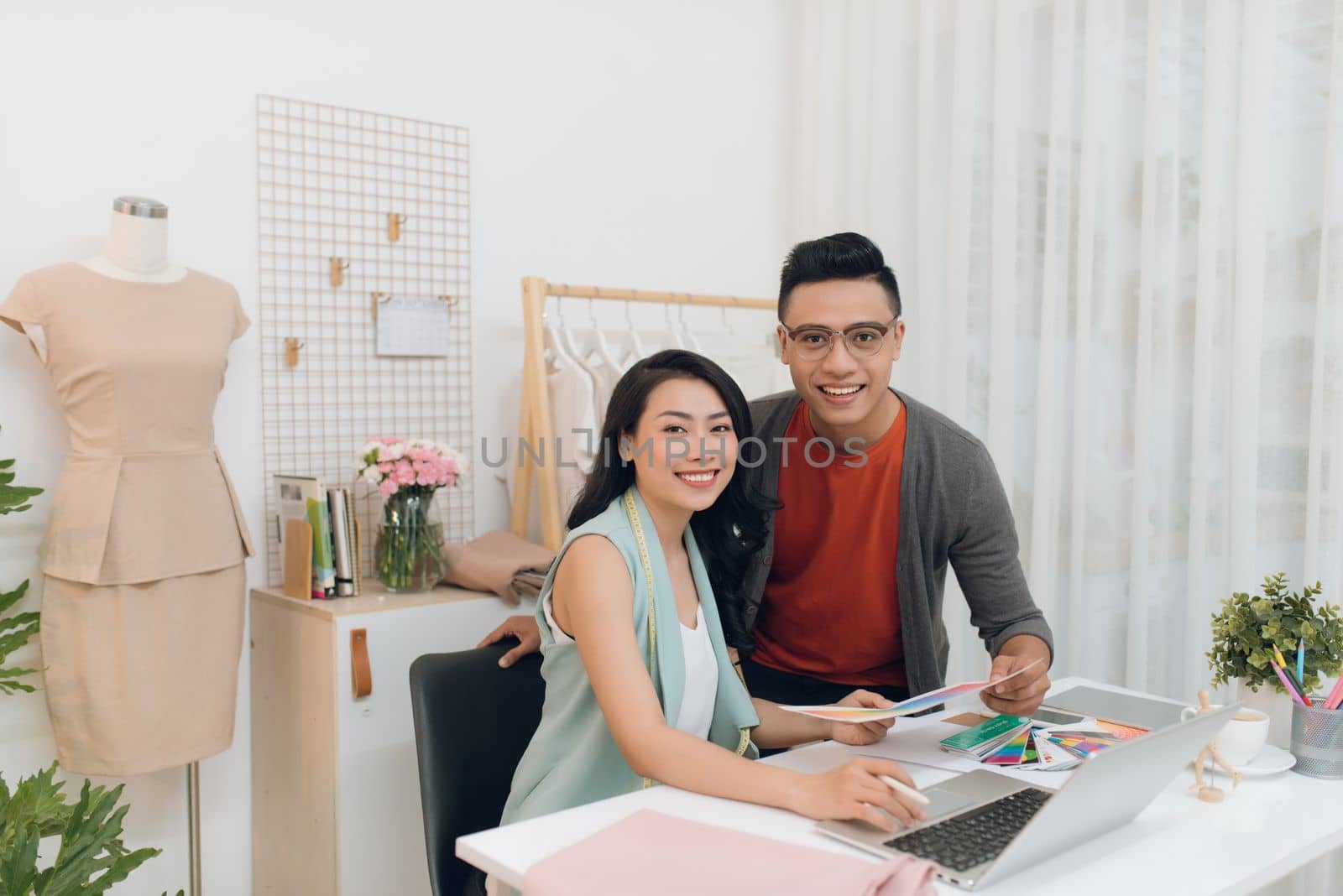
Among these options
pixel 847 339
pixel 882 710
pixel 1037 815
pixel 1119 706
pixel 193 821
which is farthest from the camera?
pixel 193 821

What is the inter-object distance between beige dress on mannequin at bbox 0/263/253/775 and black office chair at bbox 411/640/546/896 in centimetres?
86

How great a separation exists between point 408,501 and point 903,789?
1599 millimetres

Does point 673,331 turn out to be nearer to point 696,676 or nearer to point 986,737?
point 696,676

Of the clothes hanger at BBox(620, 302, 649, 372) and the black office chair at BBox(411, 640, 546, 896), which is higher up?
the clothes hanger at BBox(620, 302, 649, 372)

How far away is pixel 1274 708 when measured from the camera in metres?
1.52

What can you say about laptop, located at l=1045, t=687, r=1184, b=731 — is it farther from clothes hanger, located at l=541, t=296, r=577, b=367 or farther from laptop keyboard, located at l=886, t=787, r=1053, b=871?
clothes hanger, located at l=541, t=296, r=577, b=367

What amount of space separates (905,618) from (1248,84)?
4.49ft

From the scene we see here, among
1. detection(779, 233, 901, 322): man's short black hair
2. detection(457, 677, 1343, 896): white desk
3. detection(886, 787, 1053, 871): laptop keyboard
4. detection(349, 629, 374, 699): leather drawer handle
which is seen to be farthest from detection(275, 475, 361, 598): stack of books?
detection(886, 787, 1053, 871): laptop keyboard

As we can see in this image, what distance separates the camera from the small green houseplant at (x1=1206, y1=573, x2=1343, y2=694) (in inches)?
58.2

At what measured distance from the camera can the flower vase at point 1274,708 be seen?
151 cm

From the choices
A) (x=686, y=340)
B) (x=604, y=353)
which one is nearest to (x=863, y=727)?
(x=604, y=353)

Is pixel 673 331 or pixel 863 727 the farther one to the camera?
pixel 673 331

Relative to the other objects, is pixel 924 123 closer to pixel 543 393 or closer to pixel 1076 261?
pixel 1076 261

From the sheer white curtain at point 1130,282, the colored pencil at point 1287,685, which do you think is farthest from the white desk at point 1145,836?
the sheer white curtain at point 1130,282
